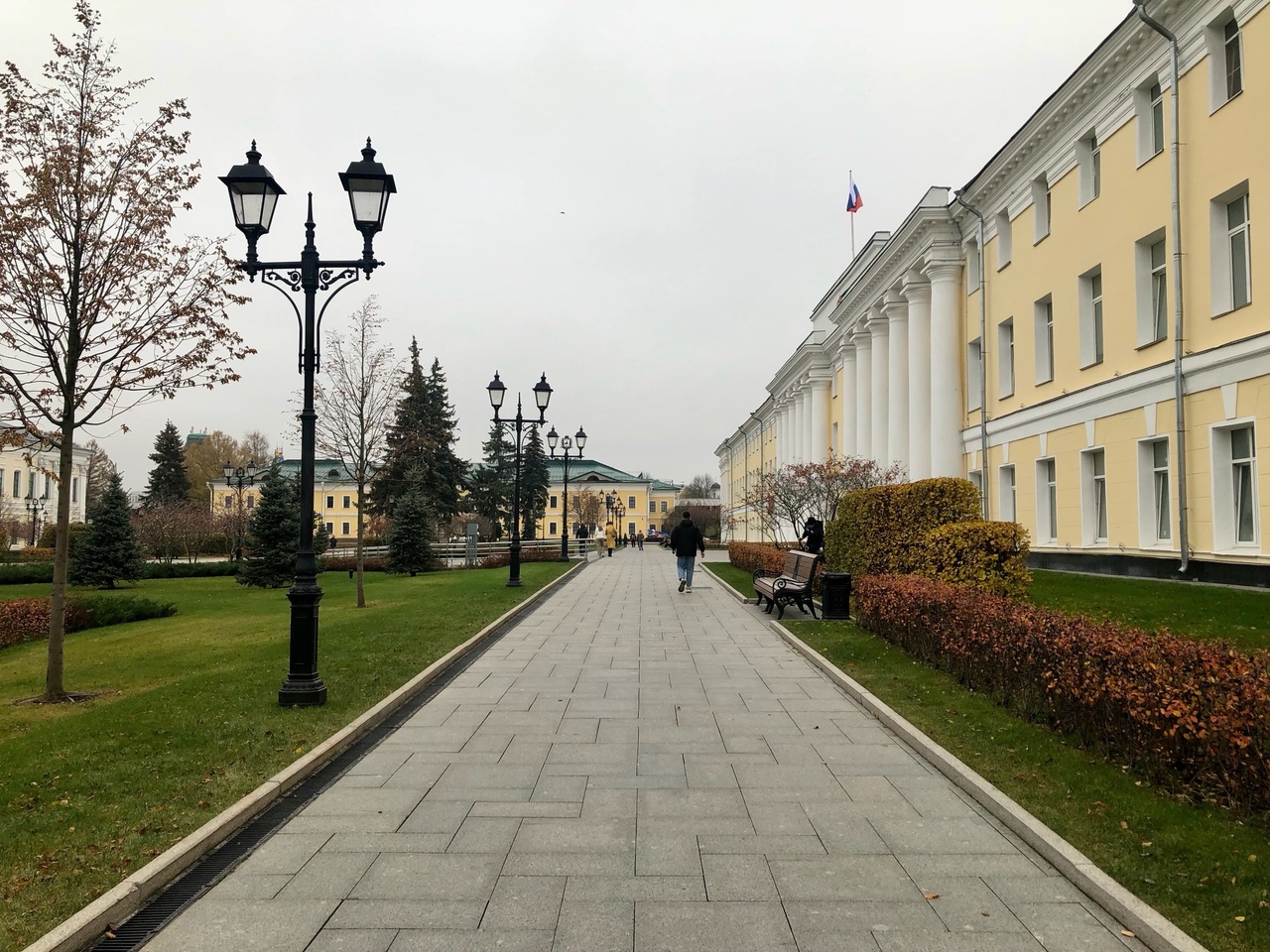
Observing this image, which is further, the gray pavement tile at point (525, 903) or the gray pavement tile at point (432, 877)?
the gray pavement tile at point (432, 877)

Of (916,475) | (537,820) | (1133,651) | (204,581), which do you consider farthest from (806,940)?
(204,581)

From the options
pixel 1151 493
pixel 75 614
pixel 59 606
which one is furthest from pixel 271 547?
pixel 1151 493

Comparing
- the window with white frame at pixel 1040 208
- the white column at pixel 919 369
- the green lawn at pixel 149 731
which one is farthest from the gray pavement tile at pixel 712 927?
the white column at pixel 919 369

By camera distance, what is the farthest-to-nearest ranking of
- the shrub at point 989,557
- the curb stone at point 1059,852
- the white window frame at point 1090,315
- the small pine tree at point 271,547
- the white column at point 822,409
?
the white column at point 822,409 → the small pine tree at point 271,547 → the white window frame at point 1090,315 → the shrub at point 989,557 → the curb stone at point 1059,852

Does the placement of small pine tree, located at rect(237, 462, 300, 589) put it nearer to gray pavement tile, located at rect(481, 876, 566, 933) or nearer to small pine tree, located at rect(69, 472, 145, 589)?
small pine tree, located at rect(69, 472, 145, 589)

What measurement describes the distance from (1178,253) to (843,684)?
13.0 meters

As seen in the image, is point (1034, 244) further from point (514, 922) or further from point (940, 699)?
point (514, 922)

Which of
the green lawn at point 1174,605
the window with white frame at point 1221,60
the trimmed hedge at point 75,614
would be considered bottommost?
the trimmed hedge at point 75,614

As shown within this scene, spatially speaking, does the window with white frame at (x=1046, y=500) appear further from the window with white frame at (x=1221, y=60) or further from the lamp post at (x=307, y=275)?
the lamp post at (x=307, y=275)

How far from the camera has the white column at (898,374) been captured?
32781 mm

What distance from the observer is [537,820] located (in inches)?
191

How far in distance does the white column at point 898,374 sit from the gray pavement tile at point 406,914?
30.9 m

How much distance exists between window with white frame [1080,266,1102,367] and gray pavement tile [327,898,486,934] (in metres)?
21.0

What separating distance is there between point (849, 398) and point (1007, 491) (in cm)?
1710
